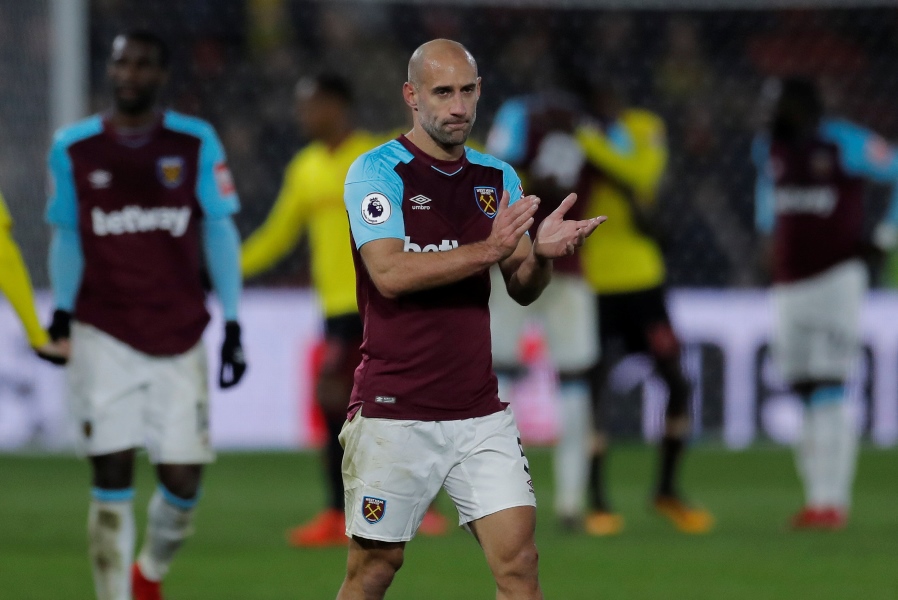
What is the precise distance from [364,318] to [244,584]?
247cm

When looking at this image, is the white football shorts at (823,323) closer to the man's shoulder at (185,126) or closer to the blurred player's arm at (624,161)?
the blurred player's arm at (624,161)

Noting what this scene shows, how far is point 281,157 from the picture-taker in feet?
50.3

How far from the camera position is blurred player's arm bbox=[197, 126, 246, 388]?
632cm

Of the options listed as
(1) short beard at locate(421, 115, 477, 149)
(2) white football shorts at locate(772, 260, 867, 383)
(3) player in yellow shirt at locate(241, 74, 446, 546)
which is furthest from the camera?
(2) white football shorts at locate(772, 260, 867, 383)

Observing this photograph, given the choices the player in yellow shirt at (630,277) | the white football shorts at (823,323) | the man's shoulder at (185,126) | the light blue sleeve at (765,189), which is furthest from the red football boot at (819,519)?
the man's shoulder at (185,126)

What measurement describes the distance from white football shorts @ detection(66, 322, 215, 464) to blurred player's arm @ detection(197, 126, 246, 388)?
0.81 ft

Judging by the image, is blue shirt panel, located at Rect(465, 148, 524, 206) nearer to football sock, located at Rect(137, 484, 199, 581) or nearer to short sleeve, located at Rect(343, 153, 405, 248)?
short sleeve, located at Rect(343, 153, 405, 248)

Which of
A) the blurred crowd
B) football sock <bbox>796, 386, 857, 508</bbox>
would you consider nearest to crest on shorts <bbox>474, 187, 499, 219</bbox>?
football sock <bbox>796, 386, 857, 508</bbox>

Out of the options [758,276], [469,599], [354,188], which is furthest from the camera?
[758,276]

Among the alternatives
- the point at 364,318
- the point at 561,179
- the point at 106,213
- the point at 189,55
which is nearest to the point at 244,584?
Answer: the point at 106,213

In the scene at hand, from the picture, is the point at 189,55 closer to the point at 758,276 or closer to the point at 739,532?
the point at 758,276

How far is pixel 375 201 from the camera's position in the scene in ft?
15.3

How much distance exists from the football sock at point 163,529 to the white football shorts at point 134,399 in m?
0.17

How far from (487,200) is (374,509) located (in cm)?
98
